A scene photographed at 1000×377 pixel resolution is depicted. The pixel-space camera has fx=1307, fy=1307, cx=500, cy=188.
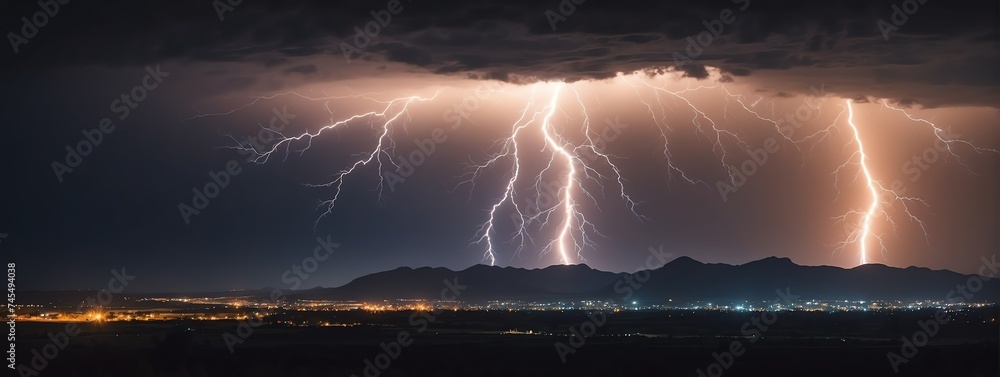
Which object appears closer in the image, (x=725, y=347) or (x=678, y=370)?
(x=678, y=370)

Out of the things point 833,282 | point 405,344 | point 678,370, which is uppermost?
point 833,282

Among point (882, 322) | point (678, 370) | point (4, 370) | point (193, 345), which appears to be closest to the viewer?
point (4, 370)

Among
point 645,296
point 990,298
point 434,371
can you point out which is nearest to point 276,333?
point 434,371

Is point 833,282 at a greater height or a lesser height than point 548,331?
greater

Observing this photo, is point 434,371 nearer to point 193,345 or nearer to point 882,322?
point 193,345

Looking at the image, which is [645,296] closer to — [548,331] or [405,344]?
[548,331]

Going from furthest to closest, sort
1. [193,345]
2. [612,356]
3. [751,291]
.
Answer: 1. [751,291]
2. [193,345]
3. [612,356]
